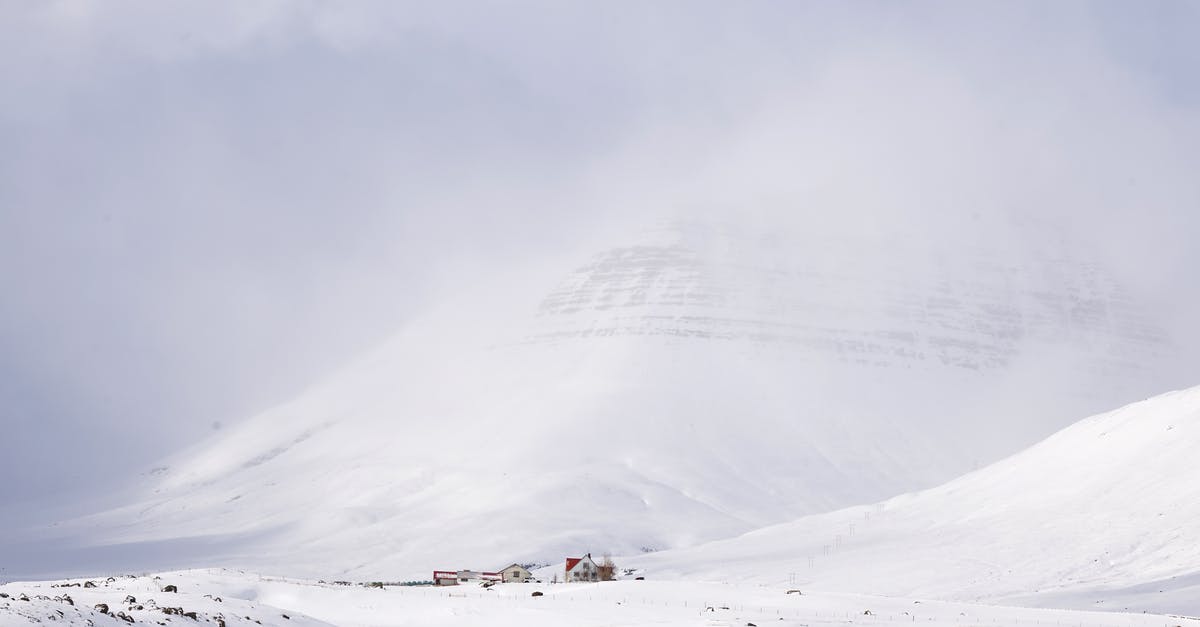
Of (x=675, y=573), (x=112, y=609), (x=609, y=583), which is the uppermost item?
(x=675, y=573)

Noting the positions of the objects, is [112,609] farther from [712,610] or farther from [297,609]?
[712,610]

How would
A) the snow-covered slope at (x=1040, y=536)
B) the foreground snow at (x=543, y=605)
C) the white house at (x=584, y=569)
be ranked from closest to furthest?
1. the foreground snow at (x=543, y=605)
2. the snow-covered slope at (x=1040, y=536)
3. the white house at (x=584, y=569)

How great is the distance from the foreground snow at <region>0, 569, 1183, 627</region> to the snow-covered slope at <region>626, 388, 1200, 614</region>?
106 feet

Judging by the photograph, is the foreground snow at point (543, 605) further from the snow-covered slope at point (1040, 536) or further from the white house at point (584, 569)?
the white house at point (584, 569)

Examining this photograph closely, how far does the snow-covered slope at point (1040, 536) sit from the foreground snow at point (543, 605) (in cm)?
3217

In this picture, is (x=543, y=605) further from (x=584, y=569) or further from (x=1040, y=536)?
(x=1040, y=536)

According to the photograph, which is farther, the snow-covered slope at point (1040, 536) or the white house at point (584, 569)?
the white house at point (584, 569)

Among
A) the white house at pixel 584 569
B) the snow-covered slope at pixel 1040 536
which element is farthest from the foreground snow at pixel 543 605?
the white house at pixel 584 569

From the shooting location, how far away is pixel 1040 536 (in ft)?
450

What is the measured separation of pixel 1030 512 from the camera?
146625 millimetres

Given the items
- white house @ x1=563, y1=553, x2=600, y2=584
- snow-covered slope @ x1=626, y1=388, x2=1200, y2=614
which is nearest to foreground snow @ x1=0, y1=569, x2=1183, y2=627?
snow-covered slope @ x1=626, y1=388, x2=1200, y2=614

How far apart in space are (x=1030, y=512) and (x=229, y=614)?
351 ft

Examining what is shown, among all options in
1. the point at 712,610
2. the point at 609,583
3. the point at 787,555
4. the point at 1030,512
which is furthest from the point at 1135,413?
the point at 712,610

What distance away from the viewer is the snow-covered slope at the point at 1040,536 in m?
120
